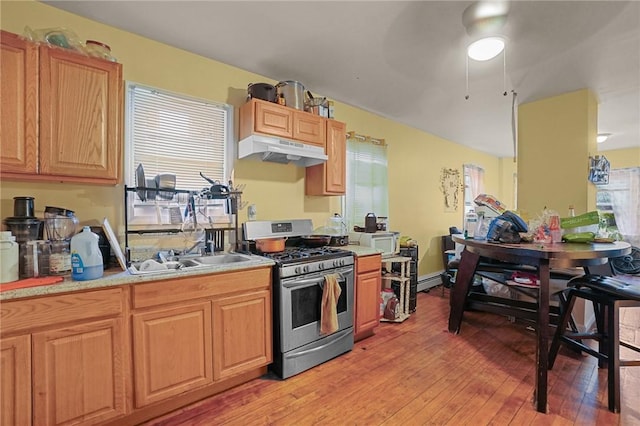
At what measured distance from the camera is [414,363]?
7.84 feet

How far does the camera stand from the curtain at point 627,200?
540 cm

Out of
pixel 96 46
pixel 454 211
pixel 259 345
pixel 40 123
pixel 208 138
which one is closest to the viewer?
pixel 40 123

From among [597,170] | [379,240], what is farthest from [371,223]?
[597,170]

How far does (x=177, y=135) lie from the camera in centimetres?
243

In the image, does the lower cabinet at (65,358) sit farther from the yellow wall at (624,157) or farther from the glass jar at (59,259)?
the yellow wall at (624,157)

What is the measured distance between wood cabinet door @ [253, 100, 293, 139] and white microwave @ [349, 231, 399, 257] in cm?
136

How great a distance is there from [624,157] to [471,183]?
2775mm

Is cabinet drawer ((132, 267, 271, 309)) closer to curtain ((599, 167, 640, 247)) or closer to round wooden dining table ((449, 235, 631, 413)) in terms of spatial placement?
round wooden dining table ((449, 235, 631, 413))

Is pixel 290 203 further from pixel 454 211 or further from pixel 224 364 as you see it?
pixel 454 211

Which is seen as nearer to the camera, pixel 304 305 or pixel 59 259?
pixel 59 259

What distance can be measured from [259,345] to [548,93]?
385 cm

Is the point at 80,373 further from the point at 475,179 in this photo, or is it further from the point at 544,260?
the point at 475,179

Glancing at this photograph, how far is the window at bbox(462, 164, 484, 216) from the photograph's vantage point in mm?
5723

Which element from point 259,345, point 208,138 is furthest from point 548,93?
point 259,345
